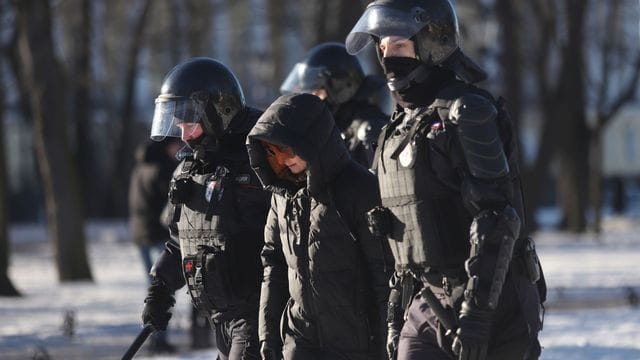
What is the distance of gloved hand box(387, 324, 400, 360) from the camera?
17.2 ft

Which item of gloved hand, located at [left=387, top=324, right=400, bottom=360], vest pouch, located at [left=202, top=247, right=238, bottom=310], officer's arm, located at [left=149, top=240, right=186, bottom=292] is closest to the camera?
gloved hand, located at [left=387, top=324, right=400, bottom=360]

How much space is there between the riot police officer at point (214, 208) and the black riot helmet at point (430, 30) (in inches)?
46.8

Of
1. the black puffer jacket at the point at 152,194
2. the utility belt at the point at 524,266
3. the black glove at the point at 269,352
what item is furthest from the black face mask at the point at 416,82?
the black puffer jacket at the point at 152,194

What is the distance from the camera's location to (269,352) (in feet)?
18.6

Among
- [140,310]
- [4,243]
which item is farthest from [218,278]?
[4,243]

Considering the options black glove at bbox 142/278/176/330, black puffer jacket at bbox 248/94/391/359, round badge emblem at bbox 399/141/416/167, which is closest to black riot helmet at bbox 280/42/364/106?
black glove at bbox 142/278/176/330

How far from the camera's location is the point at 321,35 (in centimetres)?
2281

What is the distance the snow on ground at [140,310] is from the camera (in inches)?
439

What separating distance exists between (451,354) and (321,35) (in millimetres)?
18134

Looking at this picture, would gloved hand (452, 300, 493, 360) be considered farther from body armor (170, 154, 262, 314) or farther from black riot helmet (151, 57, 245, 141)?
black riot helmet (151, 57, 245, 141)

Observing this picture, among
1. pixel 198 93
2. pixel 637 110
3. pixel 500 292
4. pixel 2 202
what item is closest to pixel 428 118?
pixel 500 292

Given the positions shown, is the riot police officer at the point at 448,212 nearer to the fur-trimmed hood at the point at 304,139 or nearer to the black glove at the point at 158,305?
the fur-trimmed hood at the point at 304,139

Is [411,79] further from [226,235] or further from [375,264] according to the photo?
[226,235]

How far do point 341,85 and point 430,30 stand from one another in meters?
3.68
